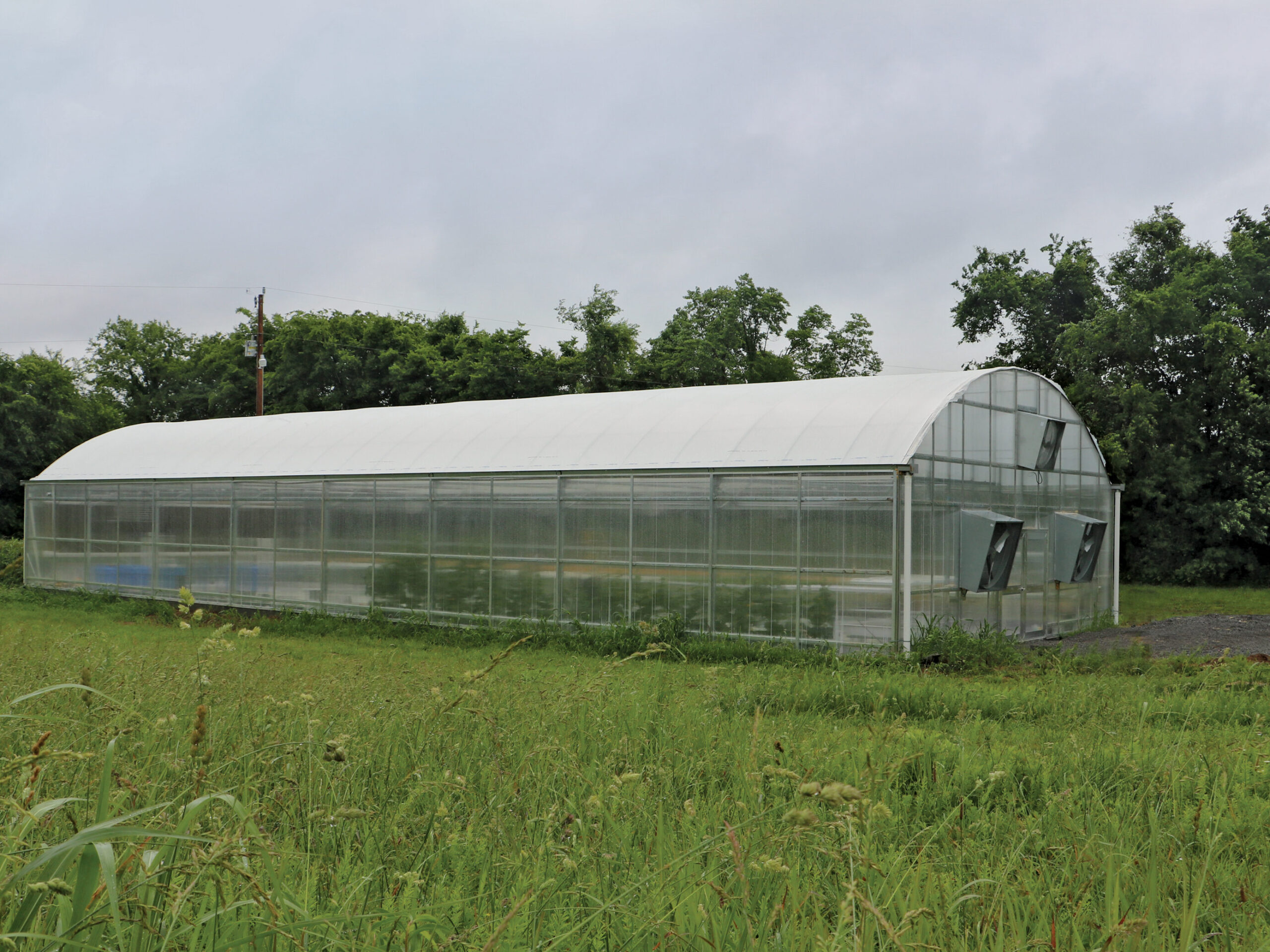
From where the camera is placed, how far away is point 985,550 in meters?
14.5

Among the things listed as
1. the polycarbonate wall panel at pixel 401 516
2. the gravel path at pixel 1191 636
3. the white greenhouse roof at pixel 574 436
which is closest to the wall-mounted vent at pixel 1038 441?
the white greenhouse roof at pixel 574 436

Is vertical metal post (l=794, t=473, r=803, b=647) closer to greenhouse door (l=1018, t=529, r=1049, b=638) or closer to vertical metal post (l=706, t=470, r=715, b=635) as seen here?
vertical metal post (l=706, t=470, r=715, b=635)

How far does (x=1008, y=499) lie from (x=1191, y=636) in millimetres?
3222

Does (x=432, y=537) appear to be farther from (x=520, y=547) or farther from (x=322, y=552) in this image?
(x=322, y=552)

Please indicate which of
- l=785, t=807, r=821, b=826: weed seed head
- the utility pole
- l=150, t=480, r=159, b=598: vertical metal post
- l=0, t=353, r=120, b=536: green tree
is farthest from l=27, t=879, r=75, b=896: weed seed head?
l=0, t=353, r=120, b=536: green tree

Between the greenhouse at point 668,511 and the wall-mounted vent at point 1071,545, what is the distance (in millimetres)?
38

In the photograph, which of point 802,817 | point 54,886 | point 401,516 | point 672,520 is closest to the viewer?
point 54,886

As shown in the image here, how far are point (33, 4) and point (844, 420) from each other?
11399 mm

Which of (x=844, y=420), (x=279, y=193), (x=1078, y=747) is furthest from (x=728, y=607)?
(x=1078, y=747)

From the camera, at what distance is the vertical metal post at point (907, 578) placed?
13.3 meters

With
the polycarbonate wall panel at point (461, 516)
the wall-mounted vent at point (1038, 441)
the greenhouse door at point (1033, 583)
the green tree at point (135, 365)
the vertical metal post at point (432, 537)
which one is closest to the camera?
the greenhouse door at point (1033, 583)

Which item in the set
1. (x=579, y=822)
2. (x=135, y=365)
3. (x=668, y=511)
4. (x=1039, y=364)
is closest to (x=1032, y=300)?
(x=1039, y=364)

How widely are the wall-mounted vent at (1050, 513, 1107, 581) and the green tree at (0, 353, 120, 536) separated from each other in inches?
1208

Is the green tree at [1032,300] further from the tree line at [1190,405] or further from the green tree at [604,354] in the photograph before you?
the green tree at [604,354]
